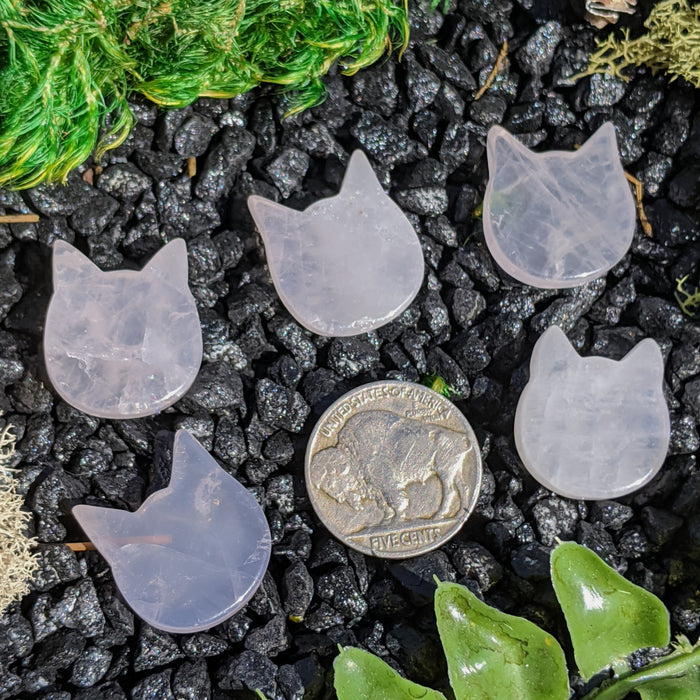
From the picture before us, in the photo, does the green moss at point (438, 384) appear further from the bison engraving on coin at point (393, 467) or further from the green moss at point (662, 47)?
the green moss at point (662, 47)

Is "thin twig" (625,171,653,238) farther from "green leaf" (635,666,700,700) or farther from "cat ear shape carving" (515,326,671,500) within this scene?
"green leaf" (635,666,700,700)

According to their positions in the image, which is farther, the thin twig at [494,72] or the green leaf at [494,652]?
the thin twig at [494,72]

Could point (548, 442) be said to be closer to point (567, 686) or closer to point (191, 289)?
point (567, 686)

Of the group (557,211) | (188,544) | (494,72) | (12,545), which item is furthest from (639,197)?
(12,545)

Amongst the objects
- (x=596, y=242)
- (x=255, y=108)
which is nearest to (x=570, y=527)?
(x=596, y=242)

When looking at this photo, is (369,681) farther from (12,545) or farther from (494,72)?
(494,72)

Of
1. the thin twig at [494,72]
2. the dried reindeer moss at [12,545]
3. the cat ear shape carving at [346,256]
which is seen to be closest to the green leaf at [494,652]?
the cat ear shape carving at [346,256]
